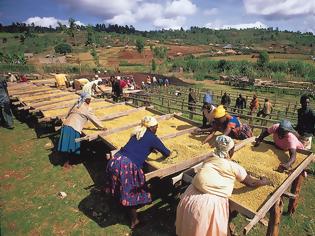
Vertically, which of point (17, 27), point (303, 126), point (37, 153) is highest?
point (17, 27)

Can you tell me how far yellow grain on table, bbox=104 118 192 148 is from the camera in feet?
18.6

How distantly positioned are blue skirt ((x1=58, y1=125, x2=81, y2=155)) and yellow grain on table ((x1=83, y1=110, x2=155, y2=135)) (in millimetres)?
295

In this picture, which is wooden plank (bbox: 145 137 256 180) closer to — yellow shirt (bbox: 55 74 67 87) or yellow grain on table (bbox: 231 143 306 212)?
yellow grain on table (bbox: 231 143 306 212)

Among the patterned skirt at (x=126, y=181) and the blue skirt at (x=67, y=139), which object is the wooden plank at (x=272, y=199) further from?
the blue skirt at (x=67, y=139)

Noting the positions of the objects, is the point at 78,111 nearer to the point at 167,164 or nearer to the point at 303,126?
the point at 167,164

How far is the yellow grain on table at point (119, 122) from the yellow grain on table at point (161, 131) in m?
0.65

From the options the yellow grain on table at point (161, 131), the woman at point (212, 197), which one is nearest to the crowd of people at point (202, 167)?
the woman at point (212, 197)

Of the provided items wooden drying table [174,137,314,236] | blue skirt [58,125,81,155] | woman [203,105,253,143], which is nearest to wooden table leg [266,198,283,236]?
wooden drying table [174,137,314,236]

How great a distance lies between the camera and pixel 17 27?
131000 mm

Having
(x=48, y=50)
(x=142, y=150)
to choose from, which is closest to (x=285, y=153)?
(x=142, y=150)

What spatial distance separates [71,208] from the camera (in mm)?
5070

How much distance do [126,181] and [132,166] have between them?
27 cm

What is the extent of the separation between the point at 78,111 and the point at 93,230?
113 inches

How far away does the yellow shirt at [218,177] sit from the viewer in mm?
3062
